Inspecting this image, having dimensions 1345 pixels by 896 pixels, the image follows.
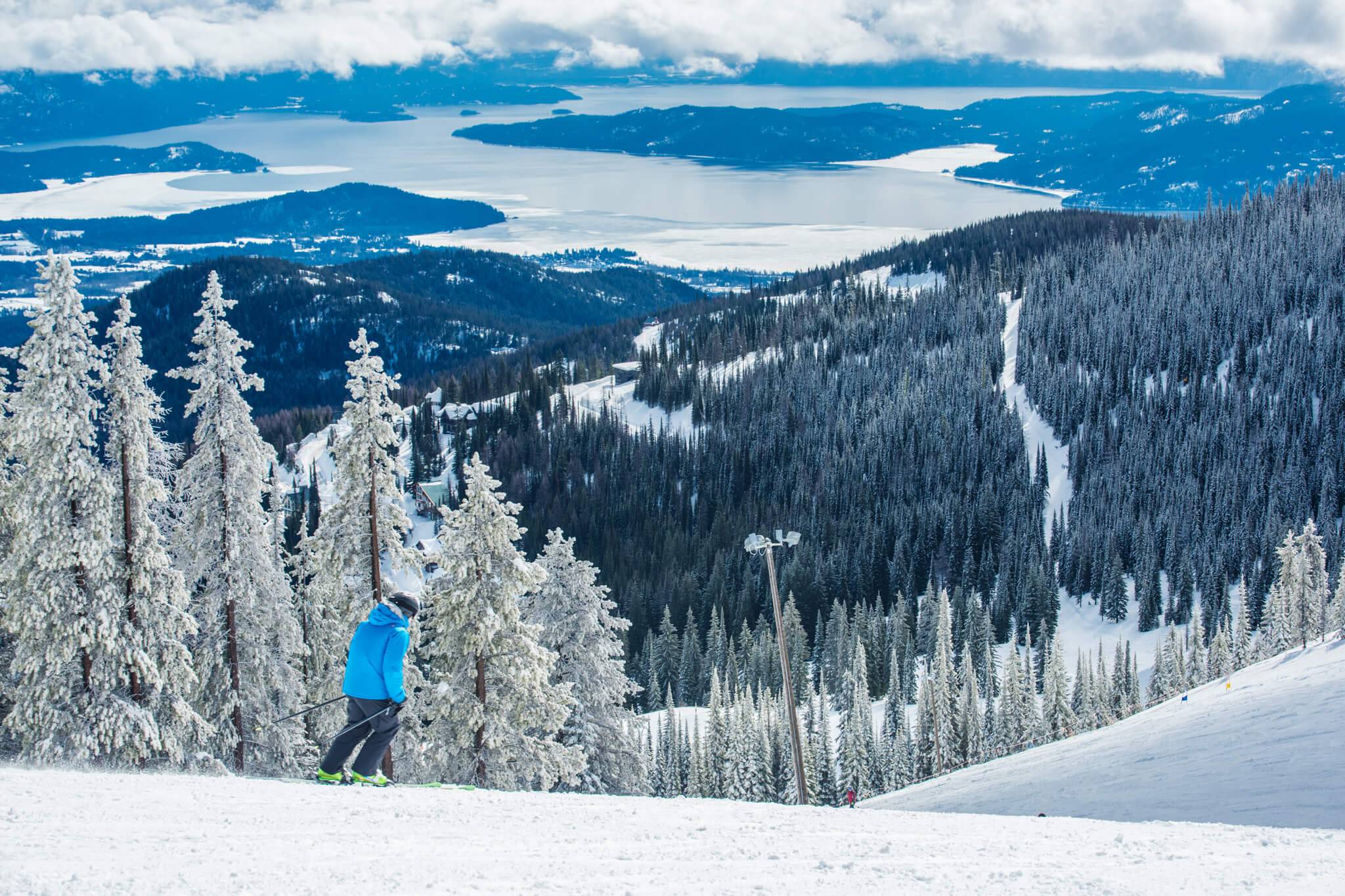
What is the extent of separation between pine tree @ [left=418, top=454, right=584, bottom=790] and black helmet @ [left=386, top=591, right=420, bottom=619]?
36.5 ft

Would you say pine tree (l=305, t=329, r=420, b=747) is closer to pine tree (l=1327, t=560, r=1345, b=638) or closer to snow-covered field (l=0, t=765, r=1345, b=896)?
snow-covered field (l=0, t=765, r=1345, b=896)

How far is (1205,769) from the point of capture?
76.1 ft

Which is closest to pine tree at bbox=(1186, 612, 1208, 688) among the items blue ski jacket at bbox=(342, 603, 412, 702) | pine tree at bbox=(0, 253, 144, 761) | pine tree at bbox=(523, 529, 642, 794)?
pine tree at bbox=(523, 529, 642, 794)

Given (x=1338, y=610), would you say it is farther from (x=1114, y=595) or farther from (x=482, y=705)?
(x=482, y=705)

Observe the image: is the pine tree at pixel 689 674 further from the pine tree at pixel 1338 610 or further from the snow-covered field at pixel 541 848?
the snow-covered field at pixel 541 848

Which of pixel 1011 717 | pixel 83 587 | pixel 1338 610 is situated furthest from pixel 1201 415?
pixel 83 587

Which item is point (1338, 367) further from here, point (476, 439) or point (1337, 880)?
point (1337, 880)

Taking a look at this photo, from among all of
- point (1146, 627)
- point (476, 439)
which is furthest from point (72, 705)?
point (476, 439)

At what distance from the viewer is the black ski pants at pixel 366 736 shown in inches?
606

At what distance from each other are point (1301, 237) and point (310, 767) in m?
221

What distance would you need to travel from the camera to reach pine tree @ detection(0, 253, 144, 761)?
72.3 feet

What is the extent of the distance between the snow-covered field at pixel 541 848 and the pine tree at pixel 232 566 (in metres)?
9.94

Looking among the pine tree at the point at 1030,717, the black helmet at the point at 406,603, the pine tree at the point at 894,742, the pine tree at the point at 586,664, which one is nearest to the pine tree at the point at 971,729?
the pine tree at the point at 1030,717

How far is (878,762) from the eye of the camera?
225ft
